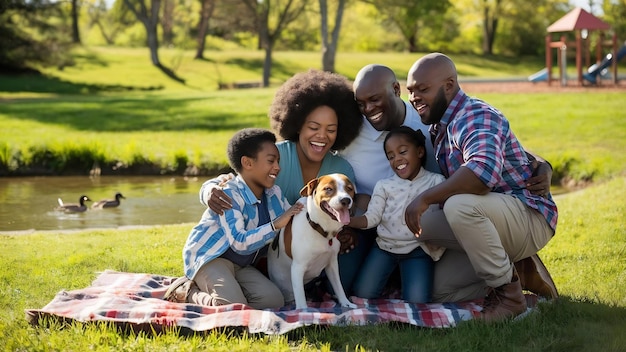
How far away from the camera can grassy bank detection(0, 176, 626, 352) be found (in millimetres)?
4551

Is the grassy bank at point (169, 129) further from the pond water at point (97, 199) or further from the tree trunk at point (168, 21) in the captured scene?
→ the tree trunk at point (168, 21)

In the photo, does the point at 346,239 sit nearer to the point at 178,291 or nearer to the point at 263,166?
the point at 263,166

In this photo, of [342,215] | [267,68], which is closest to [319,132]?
[342,215]

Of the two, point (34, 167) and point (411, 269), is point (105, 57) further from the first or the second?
point (411, 269)

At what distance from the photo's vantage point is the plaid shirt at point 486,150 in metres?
4.89

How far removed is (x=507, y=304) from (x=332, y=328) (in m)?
1.11

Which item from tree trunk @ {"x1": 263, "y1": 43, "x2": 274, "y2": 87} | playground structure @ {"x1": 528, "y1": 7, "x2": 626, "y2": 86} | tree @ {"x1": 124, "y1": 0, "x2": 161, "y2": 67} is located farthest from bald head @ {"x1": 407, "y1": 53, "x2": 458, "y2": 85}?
tree @ {"x1": 124, "y1": 0, "x2": 161, "y2": 67}

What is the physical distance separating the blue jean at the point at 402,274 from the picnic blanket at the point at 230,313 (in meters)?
0.13

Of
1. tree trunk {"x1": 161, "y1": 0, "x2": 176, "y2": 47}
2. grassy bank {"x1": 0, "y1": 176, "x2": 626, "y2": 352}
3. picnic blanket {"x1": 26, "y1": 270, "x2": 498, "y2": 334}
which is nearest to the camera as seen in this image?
grassy bank {"x1": 0, "y1": 176, "x2": 626, "y2": 352}

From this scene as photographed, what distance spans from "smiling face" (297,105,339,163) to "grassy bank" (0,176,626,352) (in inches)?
61.3

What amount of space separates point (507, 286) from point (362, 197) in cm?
133

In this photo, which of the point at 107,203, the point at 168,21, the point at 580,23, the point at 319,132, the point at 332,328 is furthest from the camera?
the point at 168,21

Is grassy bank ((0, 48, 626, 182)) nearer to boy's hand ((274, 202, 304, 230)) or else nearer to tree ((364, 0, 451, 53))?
boy's hand ((274, 202, 304, 230))

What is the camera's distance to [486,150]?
16.0ft
